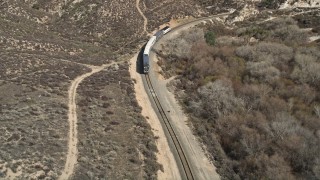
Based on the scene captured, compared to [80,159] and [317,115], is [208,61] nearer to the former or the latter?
[317,115]

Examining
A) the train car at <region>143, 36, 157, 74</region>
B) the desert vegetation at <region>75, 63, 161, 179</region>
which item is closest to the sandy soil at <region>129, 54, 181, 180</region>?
the desert vegetation at <region>75, 63, 161, 179</region>

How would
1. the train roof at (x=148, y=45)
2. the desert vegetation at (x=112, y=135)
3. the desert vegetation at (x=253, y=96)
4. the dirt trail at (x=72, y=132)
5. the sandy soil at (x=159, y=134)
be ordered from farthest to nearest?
the train roof at (x=148, y=45), the desert vegetation at (x=253, y=96), the sandy soil at (x=159, y=134), the desert vegetation at (x=112, y=135), the dirt trail at (x=72, y=132)

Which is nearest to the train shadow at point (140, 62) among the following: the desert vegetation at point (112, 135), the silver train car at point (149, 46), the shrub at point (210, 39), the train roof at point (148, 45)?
the silver train car at point (149, 46)

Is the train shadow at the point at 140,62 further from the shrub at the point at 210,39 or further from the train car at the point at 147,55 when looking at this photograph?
→ the shrub at the point at 210,39

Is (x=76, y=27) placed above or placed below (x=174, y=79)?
above

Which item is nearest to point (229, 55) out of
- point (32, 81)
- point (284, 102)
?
point (284, 102)

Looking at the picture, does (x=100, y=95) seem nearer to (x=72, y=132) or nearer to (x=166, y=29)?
(x=72, y=132)
